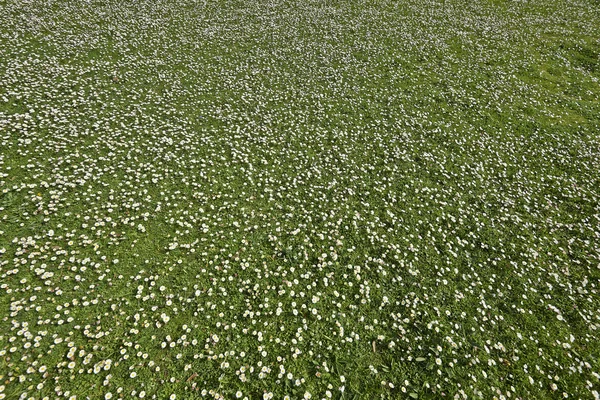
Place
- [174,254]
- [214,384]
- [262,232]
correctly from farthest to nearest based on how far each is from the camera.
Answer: [262,232] < [174,254] < [214,384]

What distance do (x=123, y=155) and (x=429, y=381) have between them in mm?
11255

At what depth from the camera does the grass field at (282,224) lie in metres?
6.34

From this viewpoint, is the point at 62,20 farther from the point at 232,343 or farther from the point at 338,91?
the point at 232,343

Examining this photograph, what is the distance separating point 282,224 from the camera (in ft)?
30.9

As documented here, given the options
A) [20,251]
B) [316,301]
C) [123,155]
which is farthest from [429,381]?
[123,155]

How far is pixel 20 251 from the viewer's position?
729 centimetres

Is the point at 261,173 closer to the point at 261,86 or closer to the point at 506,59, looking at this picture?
the point at 261,86

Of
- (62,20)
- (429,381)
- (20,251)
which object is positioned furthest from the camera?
(62,20)

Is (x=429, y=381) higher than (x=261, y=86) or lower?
lower

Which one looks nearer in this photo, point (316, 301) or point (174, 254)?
point (316, 301)

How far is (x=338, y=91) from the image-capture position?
1658 centimetres

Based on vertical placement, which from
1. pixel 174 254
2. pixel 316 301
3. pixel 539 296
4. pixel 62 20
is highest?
pixel 62 20

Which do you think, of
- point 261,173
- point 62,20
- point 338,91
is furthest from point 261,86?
point 62,20

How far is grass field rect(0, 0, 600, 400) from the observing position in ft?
20.8
